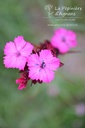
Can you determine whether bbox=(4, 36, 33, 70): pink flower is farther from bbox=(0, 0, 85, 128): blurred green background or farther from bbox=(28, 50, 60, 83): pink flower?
bbox=(0, 0, 85, 128): blurred green background

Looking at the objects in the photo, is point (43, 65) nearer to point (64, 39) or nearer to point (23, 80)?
point (23, 80)

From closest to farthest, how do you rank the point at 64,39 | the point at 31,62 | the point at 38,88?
the point at 31,62 < the point at 64,39 < the point at 38,88

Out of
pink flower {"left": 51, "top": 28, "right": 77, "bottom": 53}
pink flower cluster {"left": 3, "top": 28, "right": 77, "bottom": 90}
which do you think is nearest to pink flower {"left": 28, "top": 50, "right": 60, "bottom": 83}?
pink flower cluster {"left": 3, "top": 28, "right": 77, "bottom": 90}

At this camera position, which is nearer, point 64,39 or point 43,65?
point 43,65

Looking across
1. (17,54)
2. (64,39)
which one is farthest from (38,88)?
(17,54)

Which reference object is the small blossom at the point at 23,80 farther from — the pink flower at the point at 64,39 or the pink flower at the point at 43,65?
the pink flower at the point at 64,39

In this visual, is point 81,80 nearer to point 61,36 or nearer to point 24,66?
point 61,36
